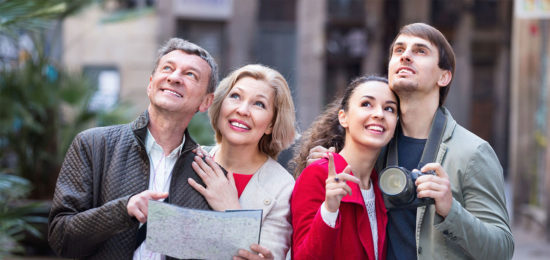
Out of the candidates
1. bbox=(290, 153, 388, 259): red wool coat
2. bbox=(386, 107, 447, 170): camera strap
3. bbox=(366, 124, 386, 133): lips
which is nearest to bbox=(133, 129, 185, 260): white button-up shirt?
bbox=(290, 153, 388, 259): red wool coat

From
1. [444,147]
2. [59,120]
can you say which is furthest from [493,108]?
[444,147]

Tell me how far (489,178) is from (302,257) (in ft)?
2.70

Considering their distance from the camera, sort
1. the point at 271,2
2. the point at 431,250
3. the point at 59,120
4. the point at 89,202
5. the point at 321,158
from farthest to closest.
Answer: the point at 271,2, the point at 59,120, the point at 321,158, the point at 431,250, the point at 89,202

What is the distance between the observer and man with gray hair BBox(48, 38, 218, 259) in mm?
2242

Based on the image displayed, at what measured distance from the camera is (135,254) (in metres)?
2.41

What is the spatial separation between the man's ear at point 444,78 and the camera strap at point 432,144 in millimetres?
113

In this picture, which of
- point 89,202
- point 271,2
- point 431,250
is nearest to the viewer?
point 89,202

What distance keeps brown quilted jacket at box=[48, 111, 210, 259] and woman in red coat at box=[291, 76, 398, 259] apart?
0.43 metres

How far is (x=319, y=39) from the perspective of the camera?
1587 centimetres

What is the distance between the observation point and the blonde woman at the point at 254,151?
2529mm

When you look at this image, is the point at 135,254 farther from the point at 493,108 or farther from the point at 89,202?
the point at 493,108

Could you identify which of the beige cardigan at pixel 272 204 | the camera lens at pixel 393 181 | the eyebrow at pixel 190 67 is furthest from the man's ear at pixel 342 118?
the eyebrow at pixel 190 67

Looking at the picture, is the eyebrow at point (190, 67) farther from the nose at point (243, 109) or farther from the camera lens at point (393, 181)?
the camera lens at point (393, 181)

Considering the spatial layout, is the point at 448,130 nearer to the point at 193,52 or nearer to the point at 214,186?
the point at 214,186
